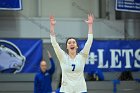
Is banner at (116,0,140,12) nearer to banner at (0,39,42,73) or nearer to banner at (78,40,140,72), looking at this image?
banner at (78,40,140,72)

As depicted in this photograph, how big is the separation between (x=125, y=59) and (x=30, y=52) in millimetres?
3174

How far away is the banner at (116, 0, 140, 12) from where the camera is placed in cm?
1292

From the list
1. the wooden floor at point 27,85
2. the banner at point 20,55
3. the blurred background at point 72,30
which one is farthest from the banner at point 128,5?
the banner at point 20,55

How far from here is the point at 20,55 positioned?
1247 centimetres

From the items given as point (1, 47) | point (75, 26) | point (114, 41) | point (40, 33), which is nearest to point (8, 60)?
point (1, 47)

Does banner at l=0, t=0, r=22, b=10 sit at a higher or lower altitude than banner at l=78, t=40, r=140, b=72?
higher

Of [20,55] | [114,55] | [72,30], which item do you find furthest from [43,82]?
[72,30]

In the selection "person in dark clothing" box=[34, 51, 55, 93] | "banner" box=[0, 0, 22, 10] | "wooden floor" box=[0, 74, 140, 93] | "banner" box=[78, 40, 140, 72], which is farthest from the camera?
"banner" box=[78, 40, 140, 72]

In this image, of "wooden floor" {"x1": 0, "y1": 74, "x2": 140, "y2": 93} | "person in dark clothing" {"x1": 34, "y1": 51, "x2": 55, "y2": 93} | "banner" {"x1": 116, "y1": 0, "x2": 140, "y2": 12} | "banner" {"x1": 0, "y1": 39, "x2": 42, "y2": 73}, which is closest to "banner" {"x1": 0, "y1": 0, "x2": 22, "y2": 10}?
"banner" {"x1": 0, "y1": 39, "x2": 42, "y2": 73}

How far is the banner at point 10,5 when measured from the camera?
39.7ft

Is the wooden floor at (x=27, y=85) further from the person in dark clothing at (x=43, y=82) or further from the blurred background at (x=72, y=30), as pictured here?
the person in dark clothing at (x=43, y=82)

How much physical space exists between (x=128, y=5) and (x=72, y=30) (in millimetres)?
2073

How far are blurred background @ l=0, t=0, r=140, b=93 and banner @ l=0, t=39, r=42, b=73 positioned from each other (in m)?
0.03

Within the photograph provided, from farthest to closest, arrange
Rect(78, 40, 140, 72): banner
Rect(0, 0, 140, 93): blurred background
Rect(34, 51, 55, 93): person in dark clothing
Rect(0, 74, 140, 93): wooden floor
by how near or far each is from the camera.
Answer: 1. Rect(78, 40, 140, 72): banner
2. Rect(0, 0, 140, 93): blurred background
3. Rect(0, 74, 140, 93): wooden floor
4. Rect(34, 51, 55, 93): person in dark clothing
